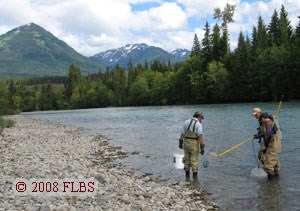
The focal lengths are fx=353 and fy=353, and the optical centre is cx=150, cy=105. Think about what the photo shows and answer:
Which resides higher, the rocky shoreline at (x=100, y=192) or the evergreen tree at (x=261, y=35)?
the evergreen tree at (x=261, y=35)

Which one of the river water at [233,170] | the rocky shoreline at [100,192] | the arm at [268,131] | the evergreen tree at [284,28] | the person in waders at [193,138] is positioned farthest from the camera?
the evergreen tree at [284,28]

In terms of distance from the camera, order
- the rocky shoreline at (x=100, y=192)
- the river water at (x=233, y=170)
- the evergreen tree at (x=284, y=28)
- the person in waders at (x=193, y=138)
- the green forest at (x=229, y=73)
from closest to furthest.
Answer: the rocky shoreline at (x=100, y=192) → the river water at (x=233, y=170) → the person in waders at (x=193, y=138) → the green forest at (x=229, y=73) → the evergreen tree at (x=284, y=28)

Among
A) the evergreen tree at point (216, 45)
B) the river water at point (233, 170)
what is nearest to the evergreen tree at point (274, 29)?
the evergreen tree at point (216, 45)

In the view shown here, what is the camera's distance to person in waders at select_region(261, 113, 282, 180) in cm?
1277

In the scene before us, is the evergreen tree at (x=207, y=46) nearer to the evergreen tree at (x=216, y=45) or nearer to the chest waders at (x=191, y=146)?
the evergreen tree at (x=216, y=45)

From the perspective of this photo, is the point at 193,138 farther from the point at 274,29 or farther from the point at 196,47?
the point at 196,47

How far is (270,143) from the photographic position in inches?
508

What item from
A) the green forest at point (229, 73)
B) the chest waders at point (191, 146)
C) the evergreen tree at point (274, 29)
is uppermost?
the evergreen tree at point (274, 29)

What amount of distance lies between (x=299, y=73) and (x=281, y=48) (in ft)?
25.3

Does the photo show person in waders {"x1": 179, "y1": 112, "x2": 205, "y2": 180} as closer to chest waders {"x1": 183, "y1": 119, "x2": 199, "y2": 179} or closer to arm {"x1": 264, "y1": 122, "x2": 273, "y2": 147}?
chest waders {"x1": 183, "y1": 119, "x2": 199, "y2": 179}

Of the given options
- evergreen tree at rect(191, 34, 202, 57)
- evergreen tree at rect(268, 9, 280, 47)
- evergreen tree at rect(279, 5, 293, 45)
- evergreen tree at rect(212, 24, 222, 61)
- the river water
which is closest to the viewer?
the river water

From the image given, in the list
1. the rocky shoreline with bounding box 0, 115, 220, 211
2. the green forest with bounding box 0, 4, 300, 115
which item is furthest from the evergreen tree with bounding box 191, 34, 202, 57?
the rocky shoreline with bounding box 0, 115, 220, 211

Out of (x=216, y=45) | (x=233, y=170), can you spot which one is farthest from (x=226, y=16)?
(x=233, y=170)

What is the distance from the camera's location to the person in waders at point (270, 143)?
41.9 ft
